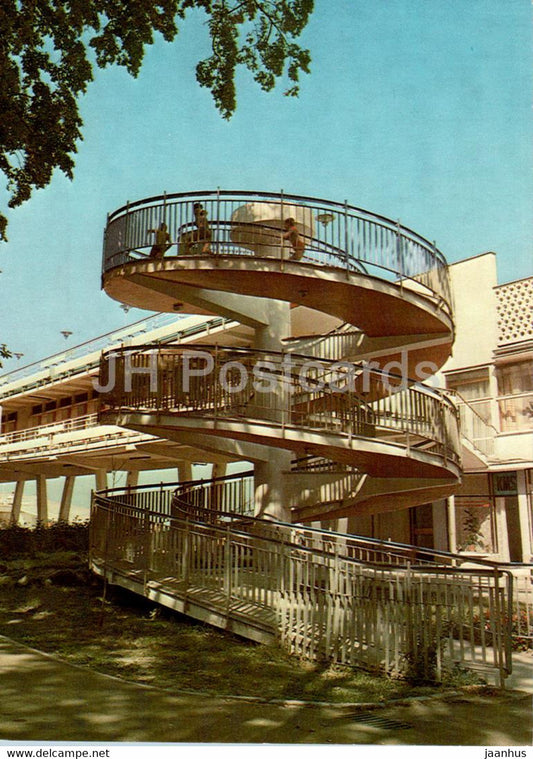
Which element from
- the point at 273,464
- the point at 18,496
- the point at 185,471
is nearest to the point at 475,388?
the point at 273,464

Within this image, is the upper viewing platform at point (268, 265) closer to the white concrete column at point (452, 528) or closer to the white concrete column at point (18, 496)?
the white concrete column at point (452, 528)

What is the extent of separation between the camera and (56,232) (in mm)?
9094

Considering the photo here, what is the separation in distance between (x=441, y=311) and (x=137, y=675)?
6.33m

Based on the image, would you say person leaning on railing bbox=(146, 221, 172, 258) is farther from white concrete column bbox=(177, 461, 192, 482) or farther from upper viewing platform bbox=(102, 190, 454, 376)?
white concrete column bbox=(177, 461, 192, 482)

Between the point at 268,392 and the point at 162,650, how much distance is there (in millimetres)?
3666

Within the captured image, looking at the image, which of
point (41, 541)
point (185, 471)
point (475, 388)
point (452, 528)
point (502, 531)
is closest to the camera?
point (502, 531)

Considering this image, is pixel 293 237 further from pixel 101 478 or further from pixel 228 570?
pixel 101 478

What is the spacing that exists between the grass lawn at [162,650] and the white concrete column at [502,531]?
6982mm

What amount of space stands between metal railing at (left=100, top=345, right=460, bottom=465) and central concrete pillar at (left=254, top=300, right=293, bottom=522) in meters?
0.35

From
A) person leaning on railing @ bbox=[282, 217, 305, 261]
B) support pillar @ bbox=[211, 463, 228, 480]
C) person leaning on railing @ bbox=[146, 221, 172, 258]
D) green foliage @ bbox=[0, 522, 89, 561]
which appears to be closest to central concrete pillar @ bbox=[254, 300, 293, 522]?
person leaning on railing @ bbox=[282, 217, 305, 261]

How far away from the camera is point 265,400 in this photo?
9742 millimetres

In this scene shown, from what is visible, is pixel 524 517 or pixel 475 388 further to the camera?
pixel 475 388

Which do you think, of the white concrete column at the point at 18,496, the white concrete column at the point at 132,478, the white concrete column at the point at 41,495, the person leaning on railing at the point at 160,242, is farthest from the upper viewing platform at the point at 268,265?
the white concrete column at the point at 18,496
